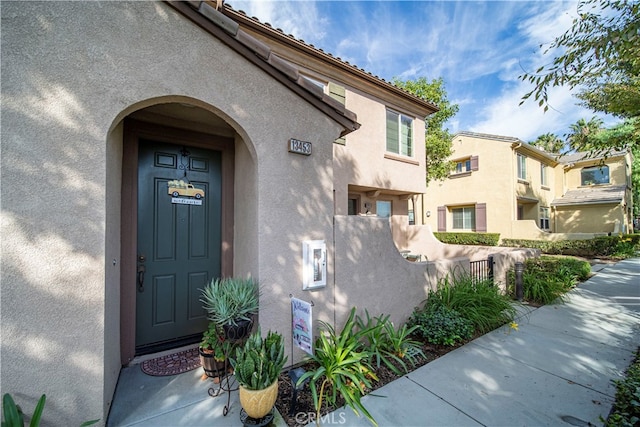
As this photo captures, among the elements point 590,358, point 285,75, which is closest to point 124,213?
point 285,75

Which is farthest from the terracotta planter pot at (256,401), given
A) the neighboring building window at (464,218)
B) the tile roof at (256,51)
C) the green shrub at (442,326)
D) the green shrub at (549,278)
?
the neighboring building window at (464,218)

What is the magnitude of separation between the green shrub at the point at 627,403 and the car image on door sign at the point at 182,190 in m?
5.41

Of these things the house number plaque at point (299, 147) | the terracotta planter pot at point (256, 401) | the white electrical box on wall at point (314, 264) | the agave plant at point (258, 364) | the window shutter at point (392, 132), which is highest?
the window shutter at point (392, 132)

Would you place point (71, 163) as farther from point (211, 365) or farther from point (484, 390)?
point (484, 390)

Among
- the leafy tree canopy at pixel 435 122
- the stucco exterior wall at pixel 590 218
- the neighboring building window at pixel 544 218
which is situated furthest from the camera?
the neighboring building window at pixel 544 218

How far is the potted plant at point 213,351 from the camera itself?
291 cm

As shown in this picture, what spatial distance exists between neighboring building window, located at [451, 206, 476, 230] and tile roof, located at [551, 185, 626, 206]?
7065 mm

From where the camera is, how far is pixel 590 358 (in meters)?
3.76

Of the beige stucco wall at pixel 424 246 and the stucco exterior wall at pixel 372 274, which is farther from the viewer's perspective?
the beige stucco wall at pixel 424 246

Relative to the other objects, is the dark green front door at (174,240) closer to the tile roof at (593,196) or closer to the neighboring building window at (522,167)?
the neighboring building window at (522,167)

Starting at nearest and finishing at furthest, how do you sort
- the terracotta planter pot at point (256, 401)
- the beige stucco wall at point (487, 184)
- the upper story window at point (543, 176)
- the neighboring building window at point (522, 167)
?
the terracotta planter pot at point (256, 401) → the beige stucco wall at point (487, 184) → the neighboring building window at point (522, 167) → the upper story window at point (543, 176)

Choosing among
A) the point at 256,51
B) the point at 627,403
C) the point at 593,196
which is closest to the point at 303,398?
the point at 627,403

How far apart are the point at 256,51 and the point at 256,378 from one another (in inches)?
137

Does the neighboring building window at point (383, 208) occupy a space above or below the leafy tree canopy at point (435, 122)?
below
